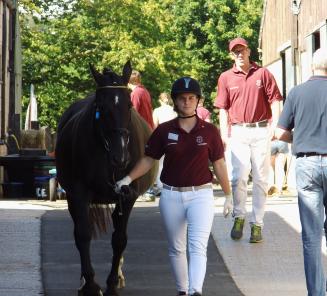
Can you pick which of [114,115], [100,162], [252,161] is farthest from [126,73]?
[252,161]

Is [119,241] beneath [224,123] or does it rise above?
beneath

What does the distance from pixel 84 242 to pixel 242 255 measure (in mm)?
2503

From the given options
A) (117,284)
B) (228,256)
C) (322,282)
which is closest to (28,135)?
(228,256)

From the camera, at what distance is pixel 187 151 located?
8.23 meters

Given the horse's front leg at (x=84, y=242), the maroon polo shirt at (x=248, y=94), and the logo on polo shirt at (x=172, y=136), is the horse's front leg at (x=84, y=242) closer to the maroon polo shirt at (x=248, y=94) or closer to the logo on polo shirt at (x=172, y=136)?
the logo on polo shirt at (x=172, y=136)

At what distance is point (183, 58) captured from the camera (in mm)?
53531

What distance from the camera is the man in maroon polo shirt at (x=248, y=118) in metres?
12.0

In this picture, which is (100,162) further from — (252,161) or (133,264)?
(252,161)

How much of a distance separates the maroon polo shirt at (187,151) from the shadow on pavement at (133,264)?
54.8 inches

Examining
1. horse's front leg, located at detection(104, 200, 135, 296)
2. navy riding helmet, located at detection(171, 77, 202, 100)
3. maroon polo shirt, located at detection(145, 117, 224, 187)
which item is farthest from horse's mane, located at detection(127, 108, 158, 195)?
navy riding helmet, located at detection(171, 77, 202, 100)

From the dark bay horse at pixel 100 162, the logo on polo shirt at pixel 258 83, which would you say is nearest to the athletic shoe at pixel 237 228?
the logo on polo shirt at pixel 258 83

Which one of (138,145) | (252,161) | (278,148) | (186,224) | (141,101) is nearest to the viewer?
(186,224)

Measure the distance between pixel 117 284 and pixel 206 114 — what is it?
36.7ft

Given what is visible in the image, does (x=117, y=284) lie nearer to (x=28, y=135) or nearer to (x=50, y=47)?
(x=28, y=135)
